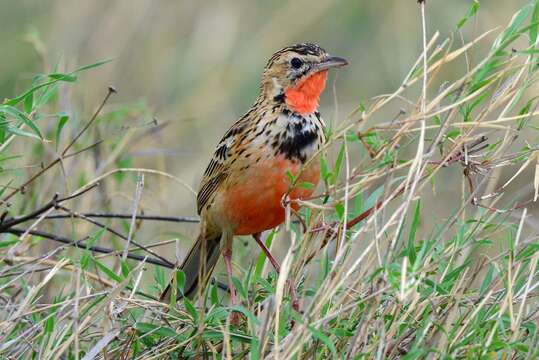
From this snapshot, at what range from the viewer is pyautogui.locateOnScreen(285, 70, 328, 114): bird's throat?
5047 mm

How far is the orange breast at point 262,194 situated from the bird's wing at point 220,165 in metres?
0.12

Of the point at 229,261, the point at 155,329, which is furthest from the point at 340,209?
the point at 229,261

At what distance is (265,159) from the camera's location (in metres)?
4.88

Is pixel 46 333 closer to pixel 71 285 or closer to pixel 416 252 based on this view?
pixel 71 285

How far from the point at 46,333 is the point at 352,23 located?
5.92m

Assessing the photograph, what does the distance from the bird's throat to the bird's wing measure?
238 mm

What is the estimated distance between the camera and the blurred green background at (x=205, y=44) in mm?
8391

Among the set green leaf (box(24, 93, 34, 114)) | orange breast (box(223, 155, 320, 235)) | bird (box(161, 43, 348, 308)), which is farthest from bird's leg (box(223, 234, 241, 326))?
green leaf (box(24, 93, 34, 114))

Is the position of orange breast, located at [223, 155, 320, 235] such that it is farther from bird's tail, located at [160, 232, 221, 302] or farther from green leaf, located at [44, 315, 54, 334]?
green leaf, located at [44, 315, 54, 334]

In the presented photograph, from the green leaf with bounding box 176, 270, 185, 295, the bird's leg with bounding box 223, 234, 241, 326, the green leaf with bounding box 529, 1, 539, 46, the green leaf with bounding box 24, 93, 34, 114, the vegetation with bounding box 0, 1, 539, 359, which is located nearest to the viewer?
the vegetation with bounding box 0, 1, 539, 359

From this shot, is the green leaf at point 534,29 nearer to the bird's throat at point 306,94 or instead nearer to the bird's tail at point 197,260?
the bird's throat at point 306,94

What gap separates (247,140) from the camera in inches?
A: 197

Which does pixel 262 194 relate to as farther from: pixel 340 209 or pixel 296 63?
pixel 340 209

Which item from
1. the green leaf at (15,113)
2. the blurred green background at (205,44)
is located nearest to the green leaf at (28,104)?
the green leaf at (15,113)
